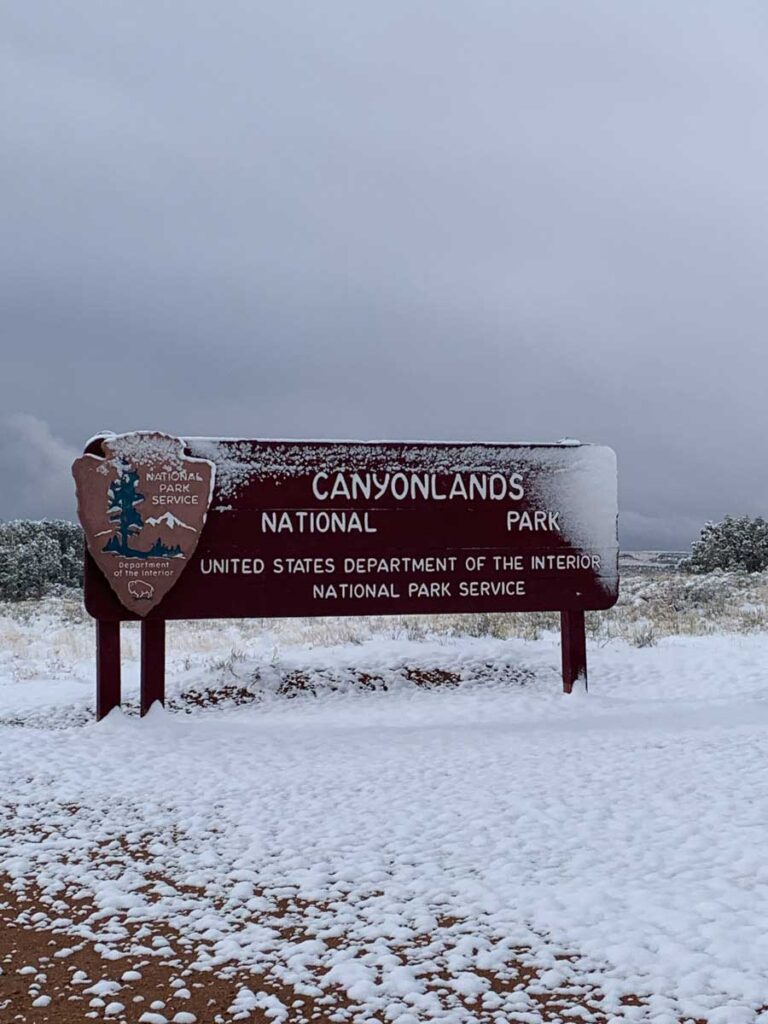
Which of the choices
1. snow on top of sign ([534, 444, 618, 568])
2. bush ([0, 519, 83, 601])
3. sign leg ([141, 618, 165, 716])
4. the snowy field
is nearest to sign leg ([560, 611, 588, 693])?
the snowy field

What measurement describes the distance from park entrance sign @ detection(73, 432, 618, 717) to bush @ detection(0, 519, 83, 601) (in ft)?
77.4

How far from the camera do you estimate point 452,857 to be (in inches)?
189

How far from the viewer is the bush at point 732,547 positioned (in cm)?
3375

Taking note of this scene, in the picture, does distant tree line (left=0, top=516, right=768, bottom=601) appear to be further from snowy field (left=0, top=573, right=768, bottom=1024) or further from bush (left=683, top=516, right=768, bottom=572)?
snowy field (left=0, top=573, right=768, bottom=1024)

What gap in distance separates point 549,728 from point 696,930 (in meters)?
4.78

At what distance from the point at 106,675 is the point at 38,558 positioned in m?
25.9

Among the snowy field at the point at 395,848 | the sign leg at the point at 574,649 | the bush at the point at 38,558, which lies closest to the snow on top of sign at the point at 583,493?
the sign leg at the point at 574,649

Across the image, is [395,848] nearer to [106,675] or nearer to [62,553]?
[106,675]

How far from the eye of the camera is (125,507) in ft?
29.7

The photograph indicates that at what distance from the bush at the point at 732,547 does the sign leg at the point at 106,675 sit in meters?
28.4

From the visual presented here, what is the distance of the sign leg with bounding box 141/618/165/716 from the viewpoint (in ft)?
30.5

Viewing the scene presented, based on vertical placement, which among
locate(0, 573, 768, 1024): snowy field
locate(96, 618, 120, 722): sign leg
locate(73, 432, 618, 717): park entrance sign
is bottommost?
locate(0, 573, 768, 1024): snowy field

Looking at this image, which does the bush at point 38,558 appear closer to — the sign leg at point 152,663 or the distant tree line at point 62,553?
the distant tree line at point 62,553

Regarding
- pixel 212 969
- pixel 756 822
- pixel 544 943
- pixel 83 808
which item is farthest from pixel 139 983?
pixel 756 822
